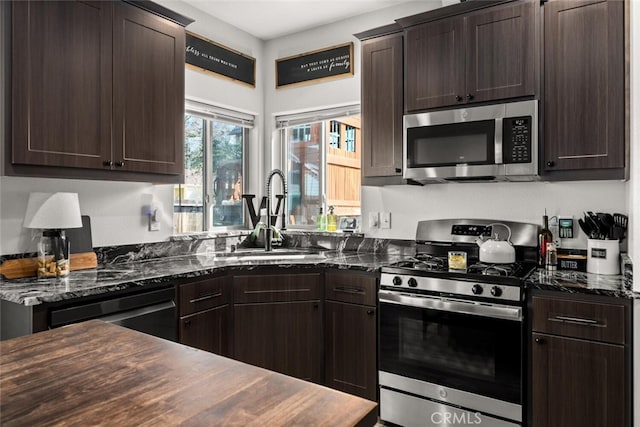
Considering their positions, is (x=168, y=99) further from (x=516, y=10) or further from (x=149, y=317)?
(x=516, y=10)

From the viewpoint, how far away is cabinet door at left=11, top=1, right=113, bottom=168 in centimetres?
204

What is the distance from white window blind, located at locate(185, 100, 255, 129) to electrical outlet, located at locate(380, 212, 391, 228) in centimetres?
151

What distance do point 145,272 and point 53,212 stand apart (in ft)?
1.79

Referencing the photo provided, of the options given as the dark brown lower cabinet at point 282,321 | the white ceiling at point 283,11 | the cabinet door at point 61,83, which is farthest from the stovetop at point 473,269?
the white ceiling at point 283,11

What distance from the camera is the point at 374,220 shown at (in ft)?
11.0

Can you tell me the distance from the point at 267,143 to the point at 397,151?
1497mm

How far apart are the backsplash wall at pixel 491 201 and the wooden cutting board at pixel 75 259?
6.23ft

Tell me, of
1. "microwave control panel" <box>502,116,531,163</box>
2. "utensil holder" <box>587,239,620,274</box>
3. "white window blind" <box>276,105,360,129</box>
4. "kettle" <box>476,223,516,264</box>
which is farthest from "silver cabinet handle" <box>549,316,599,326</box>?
"white window blind" <box>276,105,360,129</box>

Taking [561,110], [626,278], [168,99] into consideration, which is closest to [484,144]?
[561,110]

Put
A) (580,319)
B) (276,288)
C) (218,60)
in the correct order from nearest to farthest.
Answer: (580,319), (276,288), (218,60)

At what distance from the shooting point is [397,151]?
291 centimetres

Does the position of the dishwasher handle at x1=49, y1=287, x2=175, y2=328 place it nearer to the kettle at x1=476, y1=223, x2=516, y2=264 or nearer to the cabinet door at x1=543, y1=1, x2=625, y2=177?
the kettle at x1=476, y1=223, x2=516, y2=264

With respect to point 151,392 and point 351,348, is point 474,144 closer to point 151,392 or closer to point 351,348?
point 351,348

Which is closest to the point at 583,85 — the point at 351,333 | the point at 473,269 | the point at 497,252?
the point at 497,252
